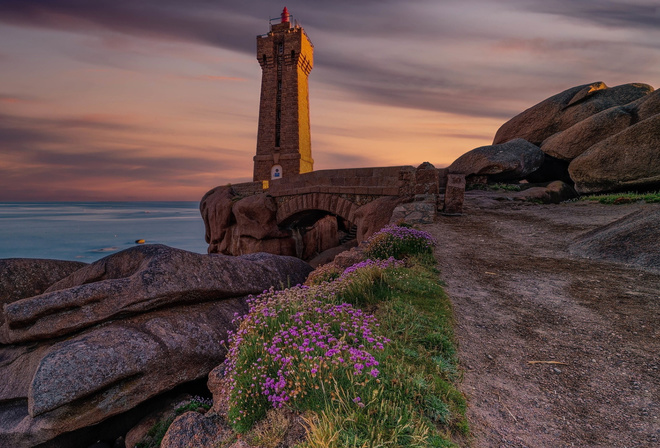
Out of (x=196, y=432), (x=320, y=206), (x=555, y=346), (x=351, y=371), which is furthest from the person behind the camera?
(x=320, y=206)

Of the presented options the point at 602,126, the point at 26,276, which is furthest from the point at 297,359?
Result: the point at 602,126

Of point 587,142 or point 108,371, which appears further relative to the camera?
point 587,142

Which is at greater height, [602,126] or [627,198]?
[602,126]

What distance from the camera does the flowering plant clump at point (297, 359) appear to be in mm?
2994

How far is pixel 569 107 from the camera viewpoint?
2031 centimetres

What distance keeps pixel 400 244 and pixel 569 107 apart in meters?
19.2

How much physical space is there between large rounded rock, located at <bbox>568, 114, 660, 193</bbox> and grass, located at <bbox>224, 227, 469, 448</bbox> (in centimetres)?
1275

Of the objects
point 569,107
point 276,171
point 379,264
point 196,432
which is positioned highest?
point 569,107

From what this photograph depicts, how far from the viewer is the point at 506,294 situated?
578cm

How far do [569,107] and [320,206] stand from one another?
639 inches

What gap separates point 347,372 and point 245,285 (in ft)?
17.8

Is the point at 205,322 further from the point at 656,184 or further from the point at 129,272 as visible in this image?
the point at 656,184

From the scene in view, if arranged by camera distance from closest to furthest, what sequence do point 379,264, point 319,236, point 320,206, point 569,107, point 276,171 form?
point 379,264, point 320,206, point 569,107, point 319,236, point 276,171

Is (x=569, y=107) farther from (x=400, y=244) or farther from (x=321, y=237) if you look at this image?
(x=400, y=244)
